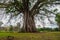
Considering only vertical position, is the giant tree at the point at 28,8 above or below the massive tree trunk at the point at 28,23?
above

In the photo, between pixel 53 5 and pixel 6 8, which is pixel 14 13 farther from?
pixel 53 5

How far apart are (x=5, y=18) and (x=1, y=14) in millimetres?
453

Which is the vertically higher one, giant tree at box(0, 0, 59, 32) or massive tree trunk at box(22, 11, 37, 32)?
giant tree at box(0, 0, 59, 32)

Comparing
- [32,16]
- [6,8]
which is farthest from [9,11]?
[32,16]

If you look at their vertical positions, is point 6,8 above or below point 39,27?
above

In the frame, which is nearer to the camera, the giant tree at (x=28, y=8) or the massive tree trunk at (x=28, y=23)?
the giant tree at (x=28, y=8)

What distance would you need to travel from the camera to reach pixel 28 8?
15469mm

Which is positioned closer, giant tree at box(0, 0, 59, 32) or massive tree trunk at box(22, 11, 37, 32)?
giant tree at box(0, 0, 59, 32)

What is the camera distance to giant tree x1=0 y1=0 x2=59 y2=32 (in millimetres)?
14539

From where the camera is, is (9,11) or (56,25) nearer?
(9,11)

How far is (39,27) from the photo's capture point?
15883 millimetres

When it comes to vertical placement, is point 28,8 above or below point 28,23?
above

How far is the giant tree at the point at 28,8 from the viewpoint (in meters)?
14.5

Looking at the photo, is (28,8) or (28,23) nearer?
(28,8)
